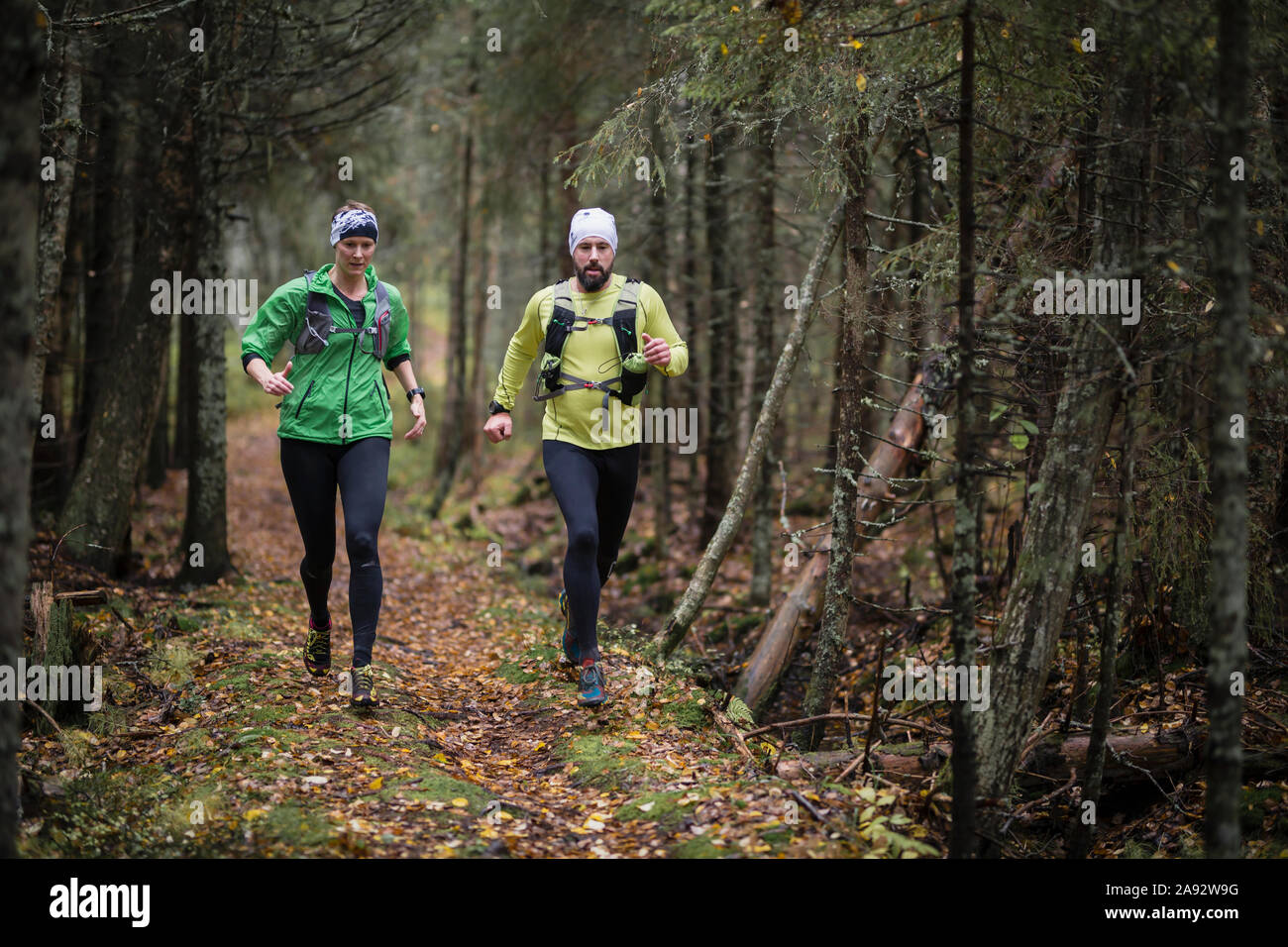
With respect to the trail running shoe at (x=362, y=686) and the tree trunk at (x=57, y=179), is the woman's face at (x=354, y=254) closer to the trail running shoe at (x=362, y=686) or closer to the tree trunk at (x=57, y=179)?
the trail running shoe at (x=362, y=686)

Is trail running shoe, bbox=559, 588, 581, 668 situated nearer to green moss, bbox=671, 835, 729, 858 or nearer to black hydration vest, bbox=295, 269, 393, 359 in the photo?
black hydration vest, bbox=295, 269, 393, 359

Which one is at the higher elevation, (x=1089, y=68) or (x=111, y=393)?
(x=1089, y=68)

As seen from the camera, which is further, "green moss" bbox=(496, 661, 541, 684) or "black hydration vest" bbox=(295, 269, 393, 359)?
"green moss" bbox=(496, 661, 541, 684)

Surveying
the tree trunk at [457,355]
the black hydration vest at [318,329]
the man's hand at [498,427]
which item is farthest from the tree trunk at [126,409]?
the tree trunk at [457,355]

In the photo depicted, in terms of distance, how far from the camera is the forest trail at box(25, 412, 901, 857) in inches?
171

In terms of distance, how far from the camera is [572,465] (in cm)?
603

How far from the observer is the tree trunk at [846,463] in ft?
20.9

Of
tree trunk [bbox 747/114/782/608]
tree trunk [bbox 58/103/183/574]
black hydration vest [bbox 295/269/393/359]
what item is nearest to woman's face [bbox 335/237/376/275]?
black hydration vest [bbox 295/269/393/359]

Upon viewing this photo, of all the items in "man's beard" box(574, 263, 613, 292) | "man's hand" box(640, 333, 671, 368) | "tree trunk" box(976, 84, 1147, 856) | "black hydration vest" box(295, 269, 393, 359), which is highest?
"man's beard" box(574, 263, 613, 292)

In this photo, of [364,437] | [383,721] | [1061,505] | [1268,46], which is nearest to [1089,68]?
[1268,46]

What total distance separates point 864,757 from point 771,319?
6.98 metres

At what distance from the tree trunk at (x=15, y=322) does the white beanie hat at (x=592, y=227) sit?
10.9 feet

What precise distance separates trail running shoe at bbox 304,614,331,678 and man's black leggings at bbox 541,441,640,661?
1677 millimetres

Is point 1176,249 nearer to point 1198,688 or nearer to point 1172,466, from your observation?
point 1172,466
